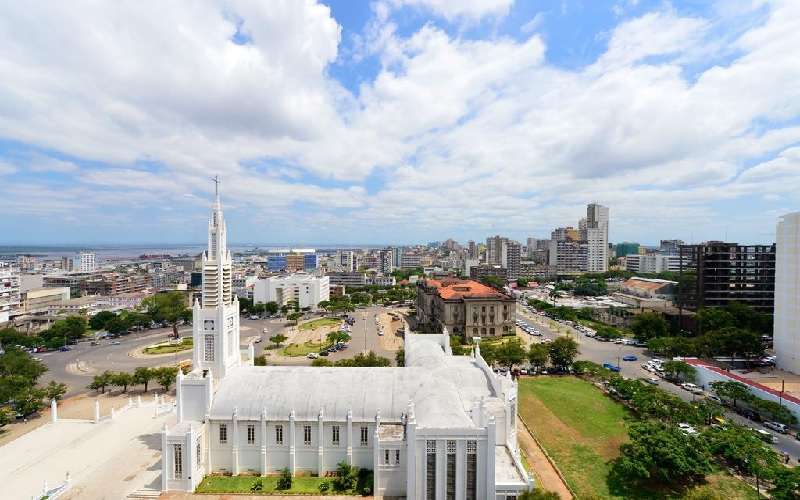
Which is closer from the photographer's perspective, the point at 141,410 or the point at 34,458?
the point at 34,458

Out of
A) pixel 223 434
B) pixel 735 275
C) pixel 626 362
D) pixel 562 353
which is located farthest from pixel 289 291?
pixel 735 275

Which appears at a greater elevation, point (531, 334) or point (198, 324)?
point (198, 324)

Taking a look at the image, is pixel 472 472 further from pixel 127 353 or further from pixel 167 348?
pixel 127 353

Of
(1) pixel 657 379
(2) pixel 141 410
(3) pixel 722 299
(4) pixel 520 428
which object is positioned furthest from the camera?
(3) pixel 722 299

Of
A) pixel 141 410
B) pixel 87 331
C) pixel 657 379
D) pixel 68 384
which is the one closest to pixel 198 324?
pixel 141 410

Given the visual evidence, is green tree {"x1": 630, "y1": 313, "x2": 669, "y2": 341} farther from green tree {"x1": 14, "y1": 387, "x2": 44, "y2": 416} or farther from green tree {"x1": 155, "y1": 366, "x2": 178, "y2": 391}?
green tree {"x1": 14, "y1": 387, "x2": 44, "y2": 416}

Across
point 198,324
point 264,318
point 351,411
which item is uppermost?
point 198,324

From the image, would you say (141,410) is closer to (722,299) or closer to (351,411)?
(351,411)
